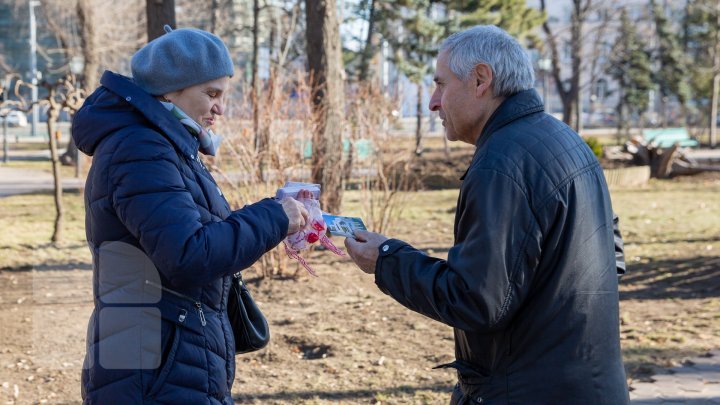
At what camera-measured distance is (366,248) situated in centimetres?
268

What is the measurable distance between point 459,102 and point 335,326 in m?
4.73

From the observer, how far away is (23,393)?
216 inches

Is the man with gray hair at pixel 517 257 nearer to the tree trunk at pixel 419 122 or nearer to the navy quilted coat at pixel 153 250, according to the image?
the navy quilted coat at pixel 153 250

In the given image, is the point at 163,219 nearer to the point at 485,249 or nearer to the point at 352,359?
the point at 485,249

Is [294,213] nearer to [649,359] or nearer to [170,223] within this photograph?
[170,223]

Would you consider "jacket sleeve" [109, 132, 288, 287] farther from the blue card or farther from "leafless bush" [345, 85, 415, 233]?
"leafless bush" [345, 85, 415, 233]

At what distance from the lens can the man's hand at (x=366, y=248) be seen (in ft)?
8.70

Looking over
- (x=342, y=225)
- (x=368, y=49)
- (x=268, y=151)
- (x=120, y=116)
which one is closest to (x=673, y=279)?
(x=268, y=151)

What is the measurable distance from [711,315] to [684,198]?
10250mm

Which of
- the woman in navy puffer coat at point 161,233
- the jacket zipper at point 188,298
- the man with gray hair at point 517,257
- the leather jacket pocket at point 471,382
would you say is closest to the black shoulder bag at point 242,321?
the woman in navy puffer coat at point 161,233

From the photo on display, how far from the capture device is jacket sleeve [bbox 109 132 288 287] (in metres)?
2.32

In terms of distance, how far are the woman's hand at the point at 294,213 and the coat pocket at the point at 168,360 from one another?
444mm

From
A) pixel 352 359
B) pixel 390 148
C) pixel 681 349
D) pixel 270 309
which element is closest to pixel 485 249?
pixel 352 359

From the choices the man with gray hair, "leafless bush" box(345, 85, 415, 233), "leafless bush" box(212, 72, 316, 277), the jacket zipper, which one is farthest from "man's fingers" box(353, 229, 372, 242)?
"leafless bush" box(345, 85, 415, 233)
